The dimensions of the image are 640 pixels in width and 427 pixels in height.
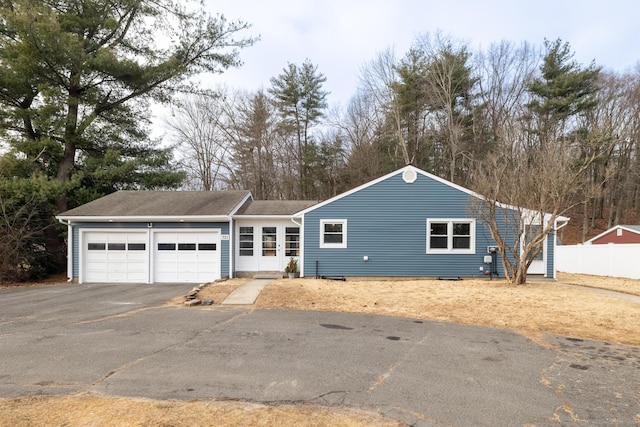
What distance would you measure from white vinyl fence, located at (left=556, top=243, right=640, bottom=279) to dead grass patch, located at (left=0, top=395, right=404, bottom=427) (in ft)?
59.3

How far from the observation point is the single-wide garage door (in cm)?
1499

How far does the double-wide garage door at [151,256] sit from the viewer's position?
15.0 metres

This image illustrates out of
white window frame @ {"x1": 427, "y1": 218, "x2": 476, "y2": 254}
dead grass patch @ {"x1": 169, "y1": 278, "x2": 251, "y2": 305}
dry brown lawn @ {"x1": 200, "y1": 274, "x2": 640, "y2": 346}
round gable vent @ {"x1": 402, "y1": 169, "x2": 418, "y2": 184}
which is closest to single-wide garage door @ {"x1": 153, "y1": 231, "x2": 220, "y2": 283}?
dry brown lawn @ {"x1": 200, "y1": 274, "x2": 640, "y2": 346}

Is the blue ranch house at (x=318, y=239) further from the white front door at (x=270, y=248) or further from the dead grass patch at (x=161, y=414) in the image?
the dead grass patch at (x=161, y=414)

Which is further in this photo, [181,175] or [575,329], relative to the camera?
[181,175]

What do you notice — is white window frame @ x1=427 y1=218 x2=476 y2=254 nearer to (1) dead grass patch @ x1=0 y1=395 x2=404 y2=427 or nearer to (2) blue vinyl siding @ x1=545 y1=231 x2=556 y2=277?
(2) blue vinyl siding @ x1=545 y1=231 x2=556 y2=277

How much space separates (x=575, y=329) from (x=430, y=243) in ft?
24.1

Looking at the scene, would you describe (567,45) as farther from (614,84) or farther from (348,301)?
(348,301)

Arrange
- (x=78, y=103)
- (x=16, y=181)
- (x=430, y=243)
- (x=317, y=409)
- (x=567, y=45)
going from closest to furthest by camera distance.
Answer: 1. (x=317, y=409)
2. (x=430, y=243)
3. (x=16, y=181)
4. (x=78, y=103)
5. (x=567, y=45)

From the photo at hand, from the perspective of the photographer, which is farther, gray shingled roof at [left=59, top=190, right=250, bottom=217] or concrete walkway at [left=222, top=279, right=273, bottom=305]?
gray shingled roof at [left=59, top=190, right=250, bottom=217]

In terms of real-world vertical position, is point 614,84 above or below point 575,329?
above

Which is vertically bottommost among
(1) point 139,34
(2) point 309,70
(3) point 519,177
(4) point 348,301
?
(4) point 348,301

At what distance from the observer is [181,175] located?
21688 millimetres

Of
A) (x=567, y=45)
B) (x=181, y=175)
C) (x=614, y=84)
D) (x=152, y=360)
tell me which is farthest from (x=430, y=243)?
(x=614, y=84)
